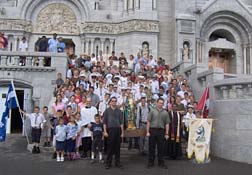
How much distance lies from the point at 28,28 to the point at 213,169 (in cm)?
1743

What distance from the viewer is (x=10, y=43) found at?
23109mm

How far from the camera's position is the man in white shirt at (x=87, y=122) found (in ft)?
36.1

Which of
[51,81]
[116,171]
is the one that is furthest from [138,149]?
[51,81]


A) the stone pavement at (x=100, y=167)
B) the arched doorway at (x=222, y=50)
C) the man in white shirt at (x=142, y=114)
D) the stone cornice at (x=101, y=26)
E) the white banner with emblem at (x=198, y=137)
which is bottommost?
the stone pavement at (x=100, y=167)

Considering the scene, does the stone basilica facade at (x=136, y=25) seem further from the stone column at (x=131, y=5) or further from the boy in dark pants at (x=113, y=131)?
the boy in dark pants at (x=113, y=131)

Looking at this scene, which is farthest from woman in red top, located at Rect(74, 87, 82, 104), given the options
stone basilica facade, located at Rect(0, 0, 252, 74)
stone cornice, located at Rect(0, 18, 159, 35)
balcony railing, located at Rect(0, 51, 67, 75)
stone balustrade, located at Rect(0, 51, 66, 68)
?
stone cornice, located at Rect(0, 18, 159, 35)

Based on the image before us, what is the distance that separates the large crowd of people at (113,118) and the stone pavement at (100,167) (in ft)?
1.25

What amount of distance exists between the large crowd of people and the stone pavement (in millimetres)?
382

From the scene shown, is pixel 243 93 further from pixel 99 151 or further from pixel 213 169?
pixel 99 151

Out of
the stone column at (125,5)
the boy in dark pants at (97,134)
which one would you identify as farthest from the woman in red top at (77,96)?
the stone column at (125,5)

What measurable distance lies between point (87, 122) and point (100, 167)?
5.63ft

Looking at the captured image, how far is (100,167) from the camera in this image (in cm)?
982

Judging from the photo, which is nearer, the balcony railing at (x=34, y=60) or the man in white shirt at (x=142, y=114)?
the man in white shirt at (x=142, y=114)

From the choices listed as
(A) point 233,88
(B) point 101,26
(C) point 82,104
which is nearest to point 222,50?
(B) point 101,26
